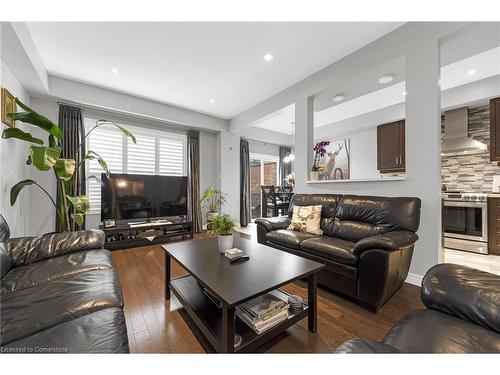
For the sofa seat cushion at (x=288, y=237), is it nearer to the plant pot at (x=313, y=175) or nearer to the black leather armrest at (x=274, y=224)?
A: the black leather armrest at (x=274, y=224)

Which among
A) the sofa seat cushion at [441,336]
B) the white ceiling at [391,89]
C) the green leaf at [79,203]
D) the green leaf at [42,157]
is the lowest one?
the sofa seat cushion at [441,336]

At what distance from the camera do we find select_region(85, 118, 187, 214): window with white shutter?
382cm

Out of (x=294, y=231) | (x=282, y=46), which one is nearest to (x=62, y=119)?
(x=282, y=46)

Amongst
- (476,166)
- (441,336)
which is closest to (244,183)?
(476,166)

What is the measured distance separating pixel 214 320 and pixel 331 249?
1226 millimetres

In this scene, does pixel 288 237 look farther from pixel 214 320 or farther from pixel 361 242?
pixel 214 320

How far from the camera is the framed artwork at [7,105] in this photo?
2230mm

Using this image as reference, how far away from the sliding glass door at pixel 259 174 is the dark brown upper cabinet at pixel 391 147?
2966 millimetres

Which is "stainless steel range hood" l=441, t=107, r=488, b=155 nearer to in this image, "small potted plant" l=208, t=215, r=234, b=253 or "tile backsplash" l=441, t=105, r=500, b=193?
"tile backsplash" l=441, t=105, r=500, b=193

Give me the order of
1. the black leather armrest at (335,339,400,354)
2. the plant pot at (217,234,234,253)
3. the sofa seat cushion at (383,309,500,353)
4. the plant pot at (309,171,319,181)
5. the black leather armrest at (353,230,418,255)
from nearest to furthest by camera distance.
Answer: the black leather armrest at (335,339,400,354) → the sofa seat cushion at (383,309,500,353) → the black leather armrest at (353,230,418,255) → the plant pot at (217,234,234,253) → the plant pot at (309,171,319,181)

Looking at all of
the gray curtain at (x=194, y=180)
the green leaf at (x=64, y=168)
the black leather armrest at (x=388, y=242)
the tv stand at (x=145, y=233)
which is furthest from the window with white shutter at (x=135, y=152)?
the black leather armrest at (x=388, y=242)

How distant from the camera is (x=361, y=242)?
5.93ft

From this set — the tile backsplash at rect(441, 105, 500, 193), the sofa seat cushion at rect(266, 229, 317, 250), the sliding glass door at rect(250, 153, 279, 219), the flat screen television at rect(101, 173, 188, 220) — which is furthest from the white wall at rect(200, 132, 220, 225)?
the tile backsplash at rect(441, 105, 500, 193)
